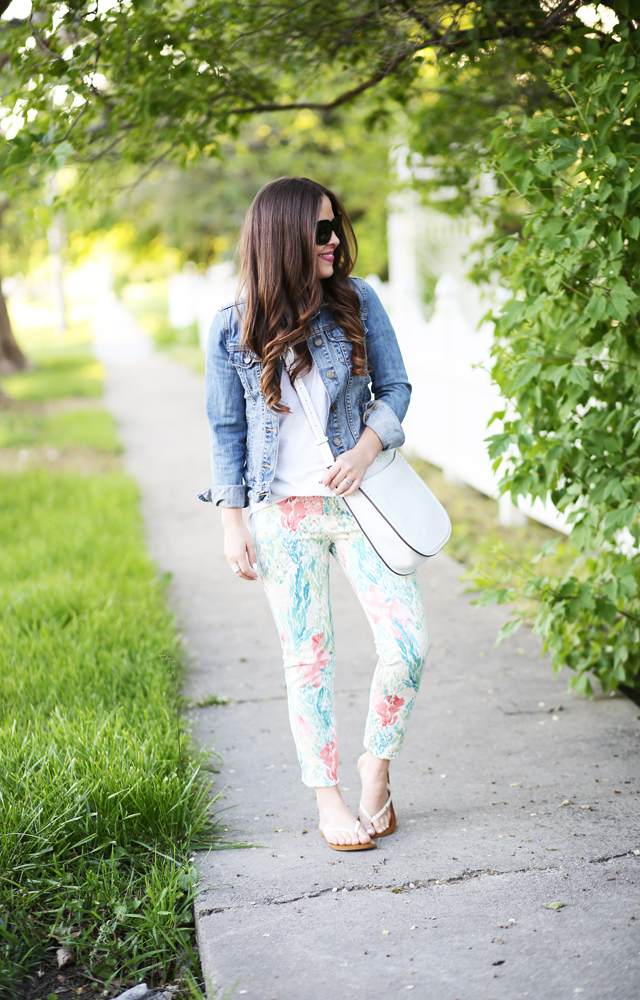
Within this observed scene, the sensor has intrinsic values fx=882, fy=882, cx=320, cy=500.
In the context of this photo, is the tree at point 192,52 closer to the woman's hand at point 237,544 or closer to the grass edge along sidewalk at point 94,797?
the woman's hand at point 237,544

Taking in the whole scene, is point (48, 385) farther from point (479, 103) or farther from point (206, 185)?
point (479, 103)

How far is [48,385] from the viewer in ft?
49.0

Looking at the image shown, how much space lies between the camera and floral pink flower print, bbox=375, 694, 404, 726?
2447 mm

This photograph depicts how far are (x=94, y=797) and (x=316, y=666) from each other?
2.45ft

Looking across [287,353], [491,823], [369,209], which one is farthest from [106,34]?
[369,209]

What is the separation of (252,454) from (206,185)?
1482 cm

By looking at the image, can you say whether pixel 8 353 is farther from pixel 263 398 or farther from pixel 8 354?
pixel 263 398

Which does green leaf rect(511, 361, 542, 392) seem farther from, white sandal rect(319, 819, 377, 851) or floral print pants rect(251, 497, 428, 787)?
white sandal rect(319, 819, 377, 851)

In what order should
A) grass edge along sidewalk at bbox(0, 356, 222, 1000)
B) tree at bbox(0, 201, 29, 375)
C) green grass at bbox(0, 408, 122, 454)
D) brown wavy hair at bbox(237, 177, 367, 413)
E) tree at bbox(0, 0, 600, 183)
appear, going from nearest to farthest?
grass edge along sidewalk at bbox(0, 356, 222, 1000) → brown wavy hair at bbox(237, 177, 367, 413) → tree at bbox(0, 0, 600, 183) → green grass at bbox(0, 408, 122, 454) → tree at bbox(0, 201, 29, 375)

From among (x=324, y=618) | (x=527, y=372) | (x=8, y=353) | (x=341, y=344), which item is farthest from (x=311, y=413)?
(x=8, y=353)

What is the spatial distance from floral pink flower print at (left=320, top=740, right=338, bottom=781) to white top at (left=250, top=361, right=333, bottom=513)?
2.43ft

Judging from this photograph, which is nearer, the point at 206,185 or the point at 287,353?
the point at 287,353

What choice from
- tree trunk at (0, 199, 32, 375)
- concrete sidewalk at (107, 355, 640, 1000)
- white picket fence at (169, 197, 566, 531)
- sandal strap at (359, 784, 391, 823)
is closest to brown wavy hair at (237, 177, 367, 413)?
sandal strap at (359, 784, 391, 823)

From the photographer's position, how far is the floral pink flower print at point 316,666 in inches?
99.0
